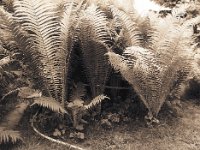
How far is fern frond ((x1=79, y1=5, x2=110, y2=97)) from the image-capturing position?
14.2 ft

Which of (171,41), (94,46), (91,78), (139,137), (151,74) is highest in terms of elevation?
(171,41)

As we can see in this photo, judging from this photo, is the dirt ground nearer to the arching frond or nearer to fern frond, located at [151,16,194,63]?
the arching frond

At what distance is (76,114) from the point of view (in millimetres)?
4371

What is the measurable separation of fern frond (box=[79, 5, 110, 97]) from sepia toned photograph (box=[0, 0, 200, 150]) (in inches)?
0.4

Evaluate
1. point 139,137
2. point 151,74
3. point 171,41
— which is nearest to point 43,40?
point 151,74

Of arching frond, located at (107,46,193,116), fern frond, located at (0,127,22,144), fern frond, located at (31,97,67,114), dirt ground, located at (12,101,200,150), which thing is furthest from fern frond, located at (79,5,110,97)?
fern frond, located at (0,127,22,144)

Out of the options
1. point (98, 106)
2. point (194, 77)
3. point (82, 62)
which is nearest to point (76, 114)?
point (98, 106)

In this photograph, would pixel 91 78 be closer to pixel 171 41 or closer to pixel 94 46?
pixel 94 46

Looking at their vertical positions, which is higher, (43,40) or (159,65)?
(43,40)

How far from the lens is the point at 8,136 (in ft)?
A: 13.6

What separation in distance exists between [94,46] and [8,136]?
4.46ft

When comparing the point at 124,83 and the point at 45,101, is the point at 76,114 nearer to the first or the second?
the point at 45,101

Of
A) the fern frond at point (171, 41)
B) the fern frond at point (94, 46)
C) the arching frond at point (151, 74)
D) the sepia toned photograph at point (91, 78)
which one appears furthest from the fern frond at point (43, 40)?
the fern frond at point (171, 41)

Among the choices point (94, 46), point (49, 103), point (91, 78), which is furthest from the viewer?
point (91, 78)
